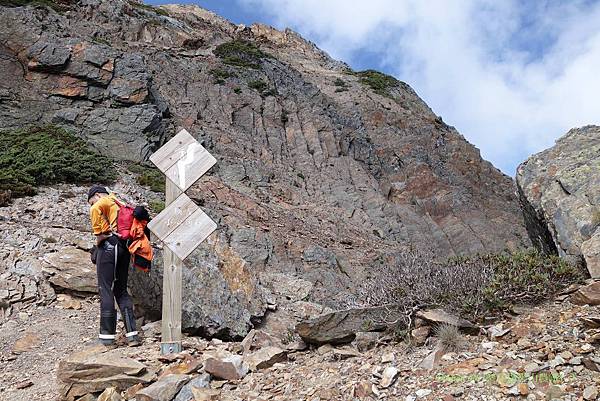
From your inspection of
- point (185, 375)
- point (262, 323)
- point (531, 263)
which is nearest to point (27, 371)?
point (185, 375)

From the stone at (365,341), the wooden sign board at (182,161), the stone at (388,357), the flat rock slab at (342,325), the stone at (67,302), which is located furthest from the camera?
the stone at (67,302)

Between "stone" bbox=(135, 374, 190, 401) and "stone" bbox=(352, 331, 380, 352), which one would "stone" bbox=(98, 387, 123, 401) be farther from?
"stone" bbox=(352, 331, 380, 352)

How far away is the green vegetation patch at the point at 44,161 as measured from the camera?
13438 mm

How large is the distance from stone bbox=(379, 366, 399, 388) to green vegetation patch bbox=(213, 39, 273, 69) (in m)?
33.0

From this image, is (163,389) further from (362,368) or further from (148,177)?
(148,177)

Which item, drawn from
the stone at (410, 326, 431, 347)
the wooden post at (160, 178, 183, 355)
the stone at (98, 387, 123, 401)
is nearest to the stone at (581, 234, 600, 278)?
the stone at (410, 326, 431, 347)

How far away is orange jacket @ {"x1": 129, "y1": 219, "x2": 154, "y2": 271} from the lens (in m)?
5.90

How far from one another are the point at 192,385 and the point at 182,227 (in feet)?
5.54

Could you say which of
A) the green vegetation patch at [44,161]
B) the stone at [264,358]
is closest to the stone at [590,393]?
the stone at [264,358]

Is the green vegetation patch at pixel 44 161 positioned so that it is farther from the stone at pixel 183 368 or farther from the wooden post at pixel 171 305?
the stone at pixel 183 368

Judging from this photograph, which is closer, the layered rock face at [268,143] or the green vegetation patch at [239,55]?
the layered rock face at [268,143]

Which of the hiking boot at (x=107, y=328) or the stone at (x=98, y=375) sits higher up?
the hiking boot at (x=107, y=328)

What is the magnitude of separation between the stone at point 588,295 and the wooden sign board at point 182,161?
3.65 m

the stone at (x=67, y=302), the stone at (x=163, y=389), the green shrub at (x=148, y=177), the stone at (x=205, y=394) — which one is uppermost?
the green shrub at (x=148, y=177)
